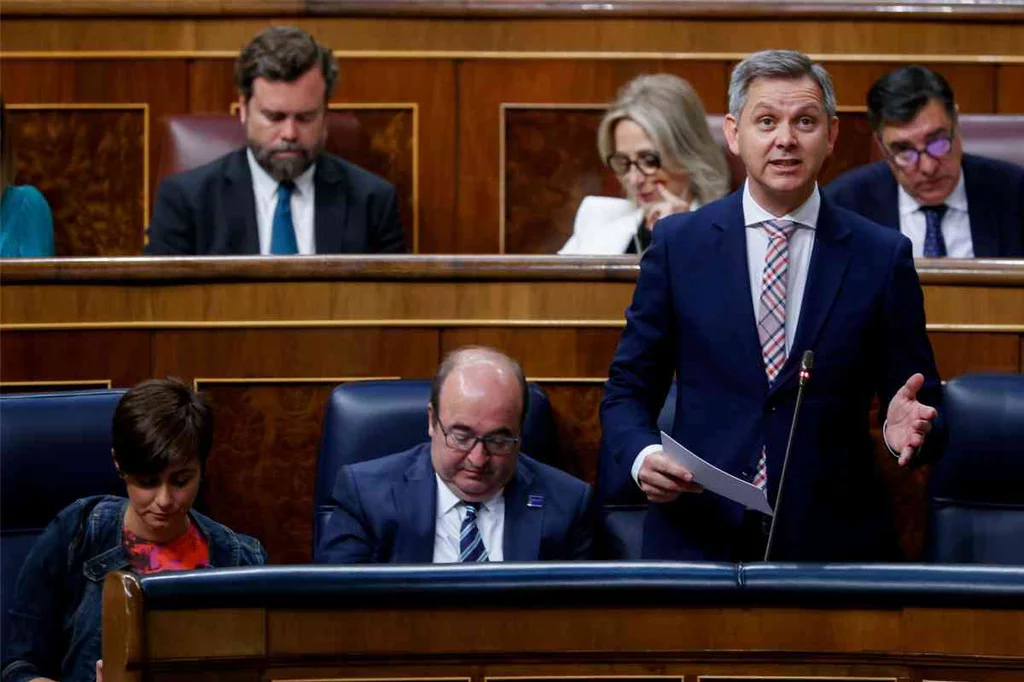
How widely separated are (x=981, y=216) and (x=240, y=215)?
70cm

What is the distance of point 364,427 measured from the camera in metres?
1.17

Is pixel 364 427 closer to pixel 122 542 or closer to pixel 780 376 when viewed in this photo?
pixel 122 542

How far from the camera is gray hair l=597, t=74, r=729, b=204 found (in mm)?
1489

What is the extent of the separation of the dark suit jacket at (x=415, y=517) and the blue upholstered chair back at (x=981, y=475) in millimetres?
245

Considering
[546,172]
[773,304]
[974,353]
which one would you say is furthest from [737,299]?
[546,172]

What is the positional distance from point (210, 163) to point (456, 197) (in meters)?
0.30

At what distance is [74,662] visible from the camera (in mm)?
1011

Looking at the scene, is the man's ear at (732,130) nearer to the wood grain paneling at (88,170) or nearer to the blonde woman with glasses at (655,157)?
the blonde woman with glasses at (655,157)

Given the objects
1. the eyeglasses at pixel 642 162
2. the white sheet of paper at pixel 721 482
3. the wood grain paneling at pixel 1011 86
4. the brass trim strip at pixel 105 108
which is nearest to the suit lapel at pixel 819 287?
the white sheet of paper at pixel 721 482

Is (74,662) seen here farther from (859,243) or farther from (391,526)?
(859,243)

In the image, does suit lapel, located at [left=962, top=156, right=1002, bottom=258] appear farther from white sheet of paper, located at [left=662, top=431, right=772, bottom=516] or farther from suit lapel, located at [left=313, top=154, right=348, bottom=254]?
white sheet of paper, located at [left=662, top=431, right=772, bottom=516]

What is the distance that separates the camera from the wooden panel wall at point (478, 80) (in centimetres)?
176

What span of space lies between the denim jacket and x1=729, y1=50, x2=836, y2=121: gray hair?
44 cm

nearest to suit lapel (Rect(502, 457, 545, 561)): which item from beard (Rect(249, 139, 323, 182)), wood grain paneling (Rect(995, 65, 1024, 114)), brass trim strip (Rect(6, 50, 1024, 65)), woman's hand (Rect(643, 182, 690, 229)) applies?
woman's hand (Rect(643, 182, 690, 229))
